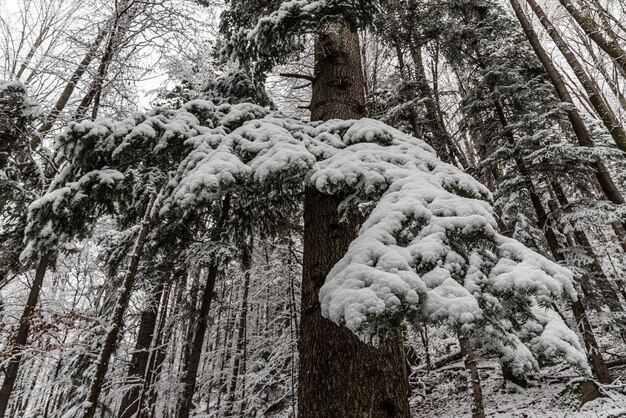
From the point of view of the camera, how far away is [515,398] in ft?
23.7

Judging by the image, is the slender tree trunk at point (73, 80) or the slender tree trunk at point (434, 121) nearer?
the slender tree trunk at point (73, 80)

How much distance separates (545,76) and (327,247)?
900cm

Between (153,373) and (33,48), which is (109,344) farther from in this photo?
(33,48)

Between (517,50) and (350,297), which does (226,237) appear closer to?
(350,297)

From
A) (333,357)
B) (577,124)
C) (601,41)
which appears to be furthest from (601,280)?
(333,357)

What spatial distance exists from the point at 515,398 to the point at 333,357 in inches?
263

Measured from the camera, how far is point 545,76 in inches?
351

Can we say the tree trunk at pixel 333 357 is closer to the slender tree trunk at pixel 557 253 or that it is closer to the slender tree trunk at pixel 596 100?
the slender tree trunk at pixel 557 253

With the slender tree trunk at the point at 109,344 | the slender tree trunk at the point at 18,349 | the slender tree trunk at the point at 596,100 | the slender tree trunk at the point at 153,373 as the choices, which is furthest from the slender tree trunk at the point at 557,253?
the slender tree trunk at the point at 18,349

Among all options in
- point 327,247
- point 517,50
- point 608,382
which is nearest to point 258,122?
point 327,247

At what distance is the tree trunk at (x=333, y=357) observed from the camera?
8.19ft

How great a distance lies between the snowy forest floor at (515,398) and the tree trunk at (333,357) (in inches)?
160

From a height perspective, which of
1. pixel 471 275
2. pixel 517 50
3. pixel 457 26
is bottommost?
pixel 471 275

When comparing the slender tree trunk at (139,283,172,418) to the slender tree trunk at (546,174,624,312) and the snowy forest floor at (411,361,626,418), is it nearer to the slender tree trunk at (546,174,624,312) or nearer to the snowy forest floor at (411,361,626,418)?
the snowy forest floor at (411,361,626,418)
